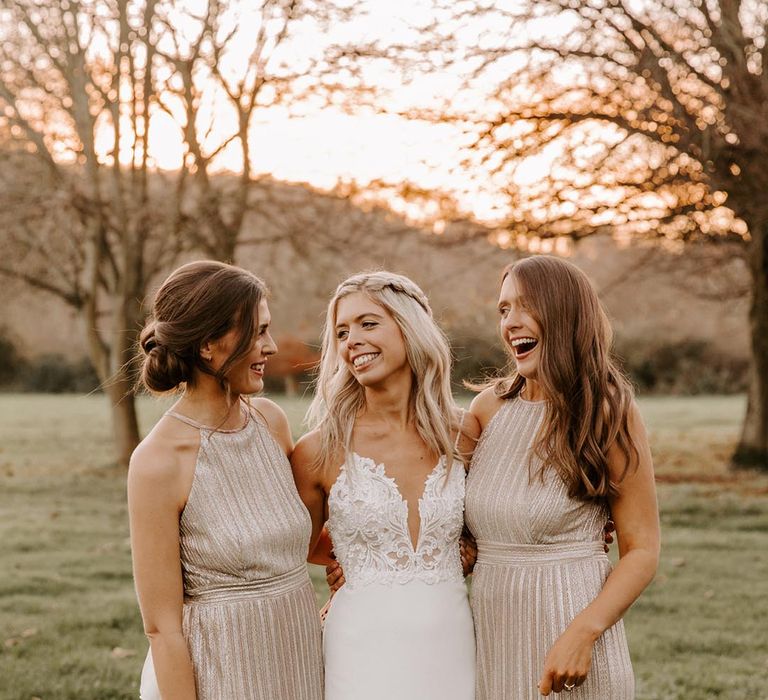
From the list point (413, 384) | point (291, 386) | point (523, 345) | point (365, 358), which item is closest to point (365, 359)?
point (365, 358)

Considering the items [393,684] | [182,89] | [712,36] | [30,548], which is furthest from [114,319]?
[393,684]

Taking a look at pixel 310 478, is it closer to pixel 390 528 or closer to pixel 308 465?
pixel 308 465

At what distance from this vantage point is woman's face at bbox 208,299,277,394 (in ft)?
10.5

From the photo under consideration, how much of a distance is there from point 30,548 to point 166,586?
306 inches

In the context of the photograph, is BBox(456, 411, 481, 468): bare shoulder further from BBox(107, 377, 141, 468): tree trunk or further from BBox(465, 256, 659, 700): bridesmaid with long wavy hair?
BBox(107, 377, 141, 468): tree trunk

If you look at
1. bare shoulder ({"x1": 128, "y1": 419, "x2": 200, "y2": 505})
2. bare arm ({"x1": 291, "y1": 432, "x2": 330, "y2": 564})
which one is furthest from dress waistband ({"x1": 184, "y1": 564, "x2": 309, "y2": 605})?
bare arm ({"x1": 291, "y1": 432, "x2": 330, "y2": 564})

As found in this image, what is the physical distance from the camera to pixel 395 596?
3.51 metres

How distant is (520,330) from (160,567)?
1387 mm

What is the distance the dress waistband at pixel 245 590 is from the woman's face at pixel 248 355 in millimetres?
614

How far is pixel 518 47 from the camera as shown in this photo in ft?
40.9

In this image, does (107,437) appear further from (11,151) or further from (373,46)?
(373,46)

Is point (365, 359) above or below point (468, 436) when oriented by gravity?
above

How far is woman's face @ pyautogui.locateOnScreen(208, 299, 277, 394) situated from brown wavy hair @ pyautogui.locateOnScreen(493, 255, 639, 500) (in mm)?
865

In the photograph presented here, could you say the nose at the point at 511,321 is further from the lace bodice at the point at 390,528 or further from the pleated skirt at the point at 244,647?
the pleated skirt at the point at 244,647
